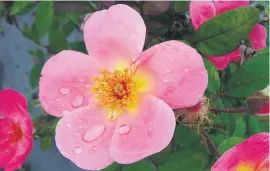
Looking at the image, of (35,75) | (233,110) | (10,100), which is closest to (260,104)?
(233,110)

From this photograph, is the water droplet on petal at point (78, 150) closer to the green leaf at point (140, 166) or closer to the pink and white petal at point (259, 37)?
the green leaf at point (140, 166)

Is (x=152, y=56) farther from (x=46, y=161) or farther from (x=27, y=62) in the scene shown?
(x=27, y=62)

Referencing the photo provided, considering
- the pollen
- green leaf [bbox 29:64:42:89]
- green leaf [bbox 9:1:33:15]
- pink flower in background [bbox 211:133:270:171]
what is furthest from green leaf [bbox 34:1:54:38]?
pink flower in background [bbox 211:133:270:171]

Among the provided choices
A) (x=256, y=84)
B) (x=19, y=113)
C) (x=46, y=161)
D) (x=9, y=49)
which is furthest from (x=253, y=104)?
(x=9, y=49)

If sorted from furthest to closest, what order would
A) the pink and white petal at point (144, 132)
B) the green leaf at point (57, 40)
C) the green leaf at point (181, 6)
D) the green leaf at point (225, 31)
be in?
the green leaf at point (57, 40) < the green leaf at point (181, 6) < the green leaf at point (225, 31) < the pink and white petal at point (144, 132)

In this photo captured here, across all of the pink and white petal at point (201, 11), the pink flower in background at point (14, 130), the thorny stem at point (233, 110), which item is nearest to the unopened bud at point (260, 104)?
the thorny stem at point (233, 110)

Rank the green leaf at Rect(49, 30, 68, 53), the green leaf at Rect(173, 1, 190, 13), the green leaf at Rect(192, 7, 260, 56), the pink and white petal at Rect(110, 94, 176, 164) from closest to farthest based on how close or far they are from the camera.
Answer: the pink and white petal at Rect(110, 94, 176, 164)
the green leaf at Rect(192, 7, 260, 56)
the green leaf at Rect(173, 1, 190, 13)
the green leaf at Rect(49, 30, 68, 53)

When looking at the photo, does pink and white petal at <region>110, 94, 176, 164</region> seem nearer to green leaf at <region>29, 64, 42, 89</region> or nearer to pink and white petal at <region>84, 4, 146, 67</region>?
pink and white petal at <region>84, 4, 146, 67</region>
